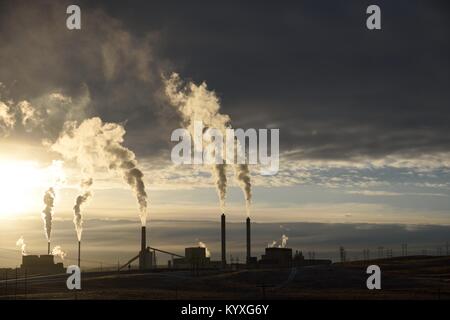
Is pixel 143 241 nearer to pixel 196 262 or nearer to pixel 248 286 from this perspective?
pixel 196 262

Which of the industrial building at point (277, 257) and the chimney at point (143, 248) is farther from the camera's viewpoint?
the chimney at point (143, 248)

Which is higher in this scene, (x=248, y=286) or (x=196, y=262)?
(x=196, y=262)

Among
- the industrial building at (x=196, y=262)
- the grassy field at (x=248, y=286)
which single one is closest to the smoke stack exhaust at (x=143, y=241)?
the industrial building at (x=196, y=262)

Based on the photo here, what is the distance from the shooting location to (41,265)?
449 ft

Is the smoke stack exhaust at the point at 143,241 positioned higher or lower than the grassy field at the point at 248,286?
higher

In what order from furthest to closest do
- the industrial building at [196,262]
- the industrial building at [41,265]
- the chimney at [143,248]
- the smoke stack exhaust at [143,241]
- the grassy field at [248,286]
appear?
1. the industrial building at [41,265]
2. the chimney at [143,248]
3. the smoke stack exhaust at [143,241]
4. the industrial building at [196,262]
5. the grassy field at [248,286]

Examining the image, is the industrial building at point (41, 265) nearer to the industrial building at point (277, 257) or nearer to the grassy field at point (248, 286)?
the grassy field at point (248, 286)

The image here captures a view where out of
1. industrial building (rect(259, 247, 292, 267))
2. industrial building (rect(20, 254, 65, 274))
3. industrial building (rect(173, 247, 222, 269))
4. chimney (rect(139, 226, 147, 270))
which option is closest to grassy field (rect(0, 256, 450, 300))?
industrial building (rect(173, 247, 222, 269))

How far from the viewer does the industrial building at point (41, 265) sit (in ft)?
442

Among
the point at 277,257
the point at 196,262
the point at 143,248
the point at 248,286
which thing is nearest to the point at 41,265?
Answer: the point at 143,248

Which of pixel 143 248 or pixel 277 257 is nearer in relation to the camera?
pixel 277 257

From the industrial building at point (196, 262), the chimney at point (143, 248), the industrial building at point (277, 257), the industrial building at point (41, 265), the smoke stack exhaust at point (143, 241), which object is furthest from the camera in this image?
the industrial building at point (41, 265)

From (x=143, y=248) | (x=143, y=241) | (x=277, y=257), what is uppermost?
(x=143, y=241)
